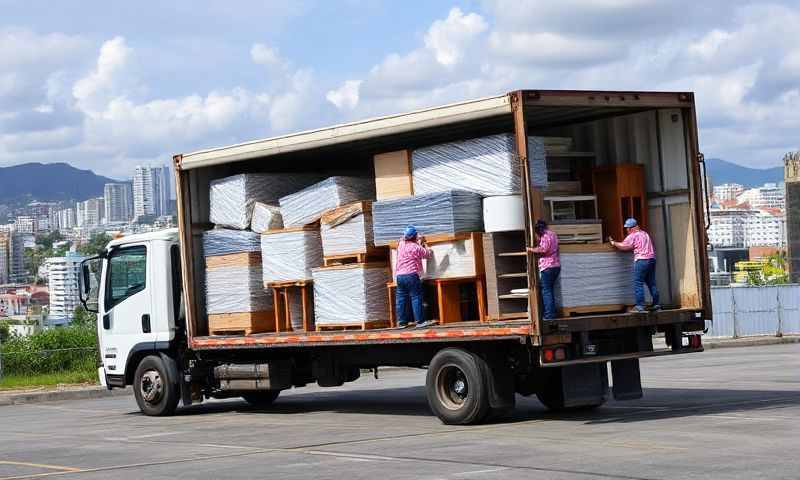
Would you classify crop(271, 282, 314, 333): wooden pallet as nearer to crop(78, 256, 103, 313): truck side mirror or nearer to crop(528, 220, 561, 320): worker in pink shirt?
crop(78, 256, 103, 313): truck side mirror

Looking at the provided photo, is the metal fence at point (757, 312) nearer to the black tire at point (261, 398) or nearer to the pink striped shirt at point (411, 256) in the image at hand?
the black tire at point (261, 398)

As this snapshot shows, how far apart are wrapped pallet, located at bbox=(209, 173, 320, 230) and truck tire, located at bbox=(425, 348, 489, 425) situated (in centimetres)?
430

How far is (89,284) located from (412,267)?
22.4ft

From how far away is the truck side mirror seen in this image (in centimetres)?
1994

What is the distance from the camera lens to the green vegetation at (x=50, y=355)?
29.3 metres

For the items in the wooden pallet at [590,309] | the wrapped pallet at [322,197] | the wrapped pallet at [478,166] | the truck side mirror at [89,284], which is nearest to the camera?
the wooden pallet at [590,309]

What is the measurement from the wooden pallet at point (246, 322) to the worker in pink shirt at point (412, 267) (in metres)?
3.12

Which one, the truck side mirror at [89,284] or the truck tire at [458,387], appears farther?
the truck side mirror at [89,284]

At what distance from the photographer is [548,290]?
46.7 ft

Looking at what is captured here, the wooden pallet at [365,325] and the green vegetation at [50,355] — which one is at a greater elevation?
the wooden pallet at [365,325]

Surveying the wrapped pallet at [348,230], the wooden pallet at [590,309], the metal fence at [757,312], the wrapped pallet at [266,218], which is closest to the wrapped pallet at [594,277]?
the wooden pallet at [590,309]

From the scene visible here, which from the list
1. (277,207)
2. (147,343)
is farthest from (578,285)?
(147,343)

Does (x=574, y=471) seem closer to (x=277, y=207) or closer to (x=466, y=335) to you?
(x=466, y=335)

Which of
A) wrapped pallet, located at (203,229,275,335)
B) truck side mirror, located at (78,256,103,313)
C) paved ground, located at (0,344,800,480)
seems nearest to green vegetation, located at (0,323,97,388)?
paved ground, located at (0,344,800,480)
